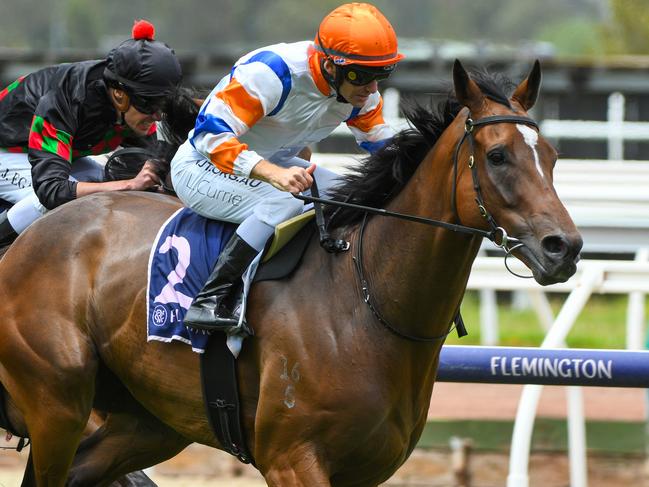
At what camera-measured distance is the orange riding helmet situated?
159 inches

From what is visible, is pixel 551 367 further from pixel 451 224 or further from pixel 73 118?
pixel 73 118

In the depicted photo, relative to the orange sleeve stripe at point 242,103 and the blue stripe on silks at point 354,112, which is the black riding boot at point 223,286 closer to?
the orange sleeve stripe at point 242,103

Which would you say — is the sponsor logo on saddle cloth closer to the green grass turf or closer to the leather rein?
the leather rein

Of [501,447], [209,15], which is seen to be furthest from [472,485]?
[209,15]

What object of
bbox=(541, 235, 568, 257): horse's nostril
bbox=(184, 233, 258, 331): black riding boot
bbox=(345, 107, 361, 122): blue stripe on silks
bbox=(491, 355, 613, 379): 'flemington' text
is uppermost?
bbox=(345, 107, 361, 122): blue stripe on silks

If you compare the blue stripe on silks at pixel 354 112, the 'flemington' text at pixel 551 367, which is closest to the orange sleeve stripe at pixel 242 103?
the blue stripe on silks at pixel 354 112

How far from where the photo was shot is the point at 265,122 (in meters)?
4.28

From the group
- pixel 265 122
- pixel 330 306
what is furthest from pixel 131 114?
pixel 330 306

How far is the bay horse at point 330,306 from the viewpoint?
12.4 ft

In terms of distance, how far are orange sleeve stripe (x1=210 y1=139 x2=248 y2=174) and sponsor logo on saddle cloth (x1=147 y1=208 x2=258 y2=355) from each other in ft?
1.17

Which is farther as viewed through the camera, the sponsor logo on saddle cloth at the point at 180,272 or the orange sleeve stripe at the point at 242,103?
the sponsor logo on saddle cloth at the point at 180,272

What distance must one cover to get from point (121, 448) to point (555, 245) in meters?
2.03

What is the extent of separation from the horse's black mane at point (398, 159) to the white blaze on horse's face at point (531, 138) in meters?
0.21

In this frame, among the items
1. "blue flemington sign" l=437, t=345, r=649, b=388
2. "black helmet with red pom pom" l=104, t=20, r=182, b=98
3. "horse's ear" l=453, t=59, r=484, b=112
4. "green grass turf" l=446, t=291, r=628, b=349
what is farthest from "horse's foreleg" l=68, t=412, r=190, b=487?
"green grass turf" l=446, t=291, r=628, b=349
